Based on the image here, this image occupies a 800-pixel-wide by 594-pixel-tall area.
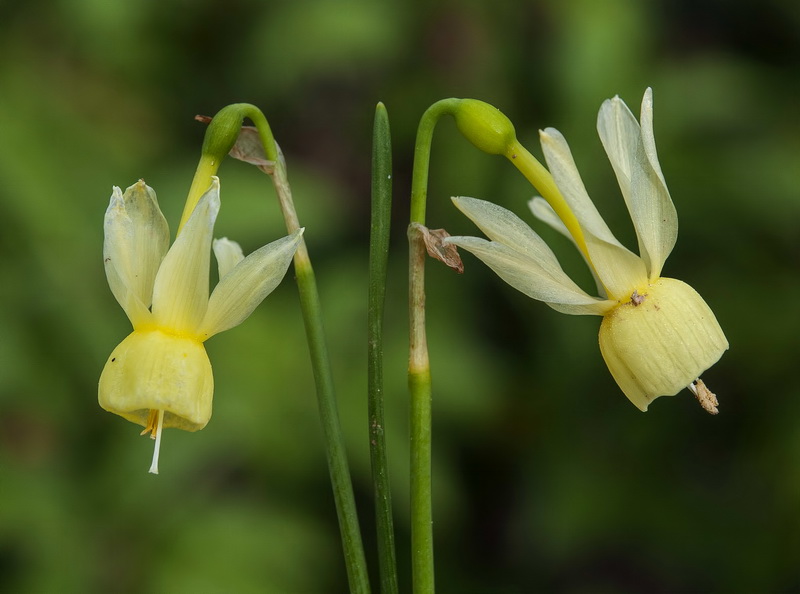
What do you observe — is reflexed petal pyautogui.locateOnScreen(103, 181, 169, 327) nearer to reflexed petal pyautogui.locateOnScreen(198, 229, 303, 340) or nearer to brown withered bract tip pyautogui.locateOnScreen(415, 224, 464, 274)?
reflexed petal pyautogui.locateOnScreen(198, 229, 303, 340)

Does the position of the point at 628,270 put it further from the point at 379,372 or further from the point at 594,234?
the point at 379,372

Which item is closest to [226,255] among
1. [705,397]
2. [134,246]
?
[134,246]

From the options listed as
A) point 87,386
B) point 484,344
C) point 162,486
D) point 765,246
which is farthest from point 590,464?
point 87,386

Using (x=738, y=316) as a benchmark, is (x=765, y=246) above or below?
above

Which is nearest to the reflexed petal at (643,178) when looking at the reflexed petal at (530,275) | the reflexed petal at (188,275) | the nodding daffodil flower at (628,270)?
the nodding daffodil flower at (628,270)

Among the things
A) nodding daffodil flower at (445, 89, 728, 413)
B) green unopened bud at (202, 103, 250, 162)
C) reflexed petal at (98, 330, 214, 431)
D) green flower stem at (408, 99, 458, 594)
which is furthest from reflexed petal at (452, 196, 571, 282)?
reflexed petal at (98, 330, 214, 431)

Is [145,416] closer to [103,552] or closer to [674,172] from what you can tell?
[103,552]
